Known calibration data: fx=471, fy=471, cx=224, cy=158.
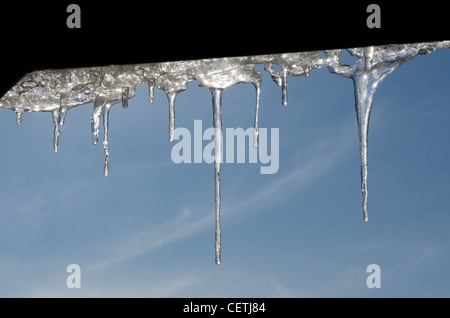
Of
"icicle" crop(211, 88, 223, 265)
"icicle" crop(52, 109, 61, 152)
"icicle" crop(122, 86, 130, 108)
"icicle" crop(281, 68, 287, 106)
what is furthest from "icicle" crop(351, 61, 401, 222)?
"icicle" crop(52, 109, 61, 152)

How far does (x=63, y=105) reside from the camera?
1.91 meters

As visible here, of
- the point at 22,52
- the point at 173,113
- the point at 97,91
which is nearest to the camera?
the point at 22,52

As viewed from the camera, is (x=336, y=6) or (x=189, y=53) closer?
(x=336, y=6)

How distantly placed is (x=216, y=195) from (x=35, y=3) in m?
1.16

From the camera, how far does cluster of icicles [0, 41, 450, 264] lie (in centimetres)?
156

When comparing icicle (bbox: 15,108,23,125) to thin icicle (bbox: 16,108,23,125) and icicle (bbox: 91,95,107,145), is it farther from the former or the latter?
icicle (bbox: 91,95,107,145)

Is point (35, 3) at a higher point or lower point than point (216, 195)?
higher

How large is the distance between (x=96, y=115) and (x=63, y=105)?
0.79 ft

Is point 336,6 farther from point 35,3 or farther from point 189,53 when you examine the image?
point 35,3

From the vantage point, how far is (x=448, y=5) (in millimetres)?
987

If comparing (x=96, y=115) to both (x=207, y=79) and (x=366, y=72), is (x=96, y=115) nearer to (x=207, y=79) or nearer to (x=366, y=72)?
(x=207, y=79)
